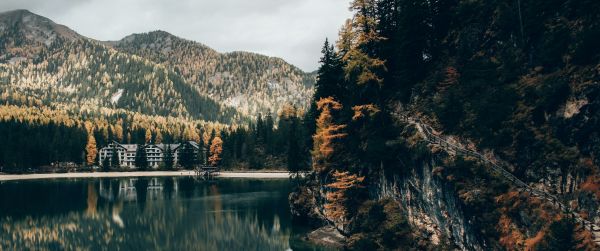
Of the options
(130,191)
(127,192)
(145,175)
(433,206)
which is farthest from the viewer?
(145,175)

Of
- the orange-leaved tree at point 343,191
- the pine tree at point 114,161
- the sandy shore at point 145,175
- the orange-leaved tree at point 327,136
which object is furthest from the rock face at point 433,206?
the pine tree at point 114,161

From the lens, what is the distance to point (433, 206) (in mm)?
40031

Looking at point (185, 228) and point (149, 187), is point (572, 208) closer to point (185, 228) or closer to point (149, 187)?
point (185, 228)

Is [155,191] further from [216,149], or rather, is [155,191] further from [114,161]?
[114,161]

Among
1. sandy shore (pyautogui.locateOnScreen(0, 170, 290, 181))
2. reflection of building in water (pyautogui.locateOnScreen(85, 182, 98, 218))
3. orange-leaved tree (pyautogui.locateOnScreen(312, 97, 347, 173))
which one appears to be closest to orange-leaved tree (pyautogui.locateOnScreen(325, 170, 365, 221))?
orange-leaved tree (pyautogui.locateOnScreen(312, 97, 347, 173))

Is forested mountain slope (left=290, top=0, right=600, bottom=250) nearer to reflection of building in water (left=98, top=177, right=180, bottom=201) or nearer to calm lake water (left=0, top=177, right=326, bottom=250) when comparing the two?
calm lake water (left=0, top=177, right=326, bottom=250)

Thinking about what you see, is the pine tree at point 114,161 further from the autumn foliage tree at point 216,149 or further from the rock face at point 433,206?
the rock face at point 433,206

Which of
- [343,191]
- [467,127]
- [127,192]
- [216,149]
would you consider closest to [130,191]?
[127,192]

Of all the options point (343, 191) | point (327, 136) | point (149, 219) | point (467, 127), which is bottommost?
point (149, 219)

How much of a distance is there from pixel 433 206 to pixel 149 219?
186 feet

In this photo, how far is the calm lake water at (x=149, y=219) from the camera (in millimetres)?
63562

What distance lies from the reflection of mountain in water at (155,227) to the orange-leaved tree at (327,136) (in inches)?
439

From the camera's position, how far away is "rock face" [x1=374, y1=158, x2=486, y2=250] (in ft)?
119

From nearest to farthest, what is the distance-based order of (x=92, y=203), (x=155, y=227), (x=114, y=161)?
(x=155, y=227), (x=92, y=203), (x=114, y=161)
